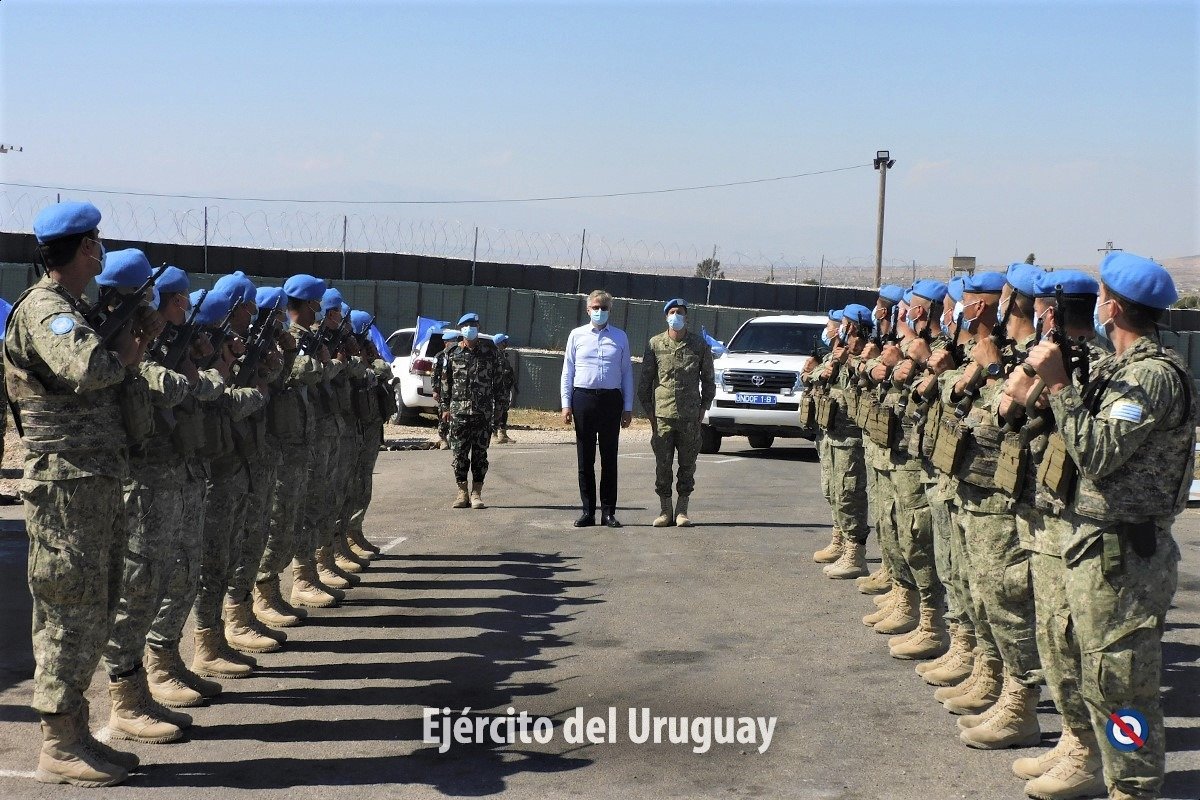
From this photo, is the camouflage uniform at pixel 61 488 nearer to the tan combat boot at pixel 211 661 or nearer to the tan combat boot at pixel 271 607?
the tan combat boot at pixel 211 661

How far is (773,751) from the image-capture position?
5.45 metres

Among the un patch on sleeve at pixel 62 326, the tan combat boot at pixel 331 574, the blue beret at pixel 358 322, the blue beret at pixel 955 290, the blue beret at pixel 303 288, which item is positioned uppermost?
the blue beret at pixel 955 290

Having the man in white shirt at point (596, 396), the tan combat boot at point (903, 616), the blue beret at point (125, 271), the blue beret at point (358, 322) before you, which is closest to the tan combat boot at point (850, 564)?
the tan combat boot at point (903, 616)

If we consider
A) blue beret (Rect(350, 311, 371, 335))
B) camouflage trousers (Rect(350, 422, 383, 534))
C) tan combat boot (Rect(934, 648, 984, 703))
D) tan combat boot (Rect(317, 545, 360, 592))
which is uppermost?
blue beret (Rect(350, 311, 371, 335))

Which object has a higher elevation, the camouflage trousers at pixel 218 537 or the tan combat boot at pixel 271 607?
the camouflage trousers at pixel 218 537

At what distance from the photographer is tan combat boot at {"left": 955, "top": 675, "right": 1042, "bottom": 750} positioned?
5.48 metres

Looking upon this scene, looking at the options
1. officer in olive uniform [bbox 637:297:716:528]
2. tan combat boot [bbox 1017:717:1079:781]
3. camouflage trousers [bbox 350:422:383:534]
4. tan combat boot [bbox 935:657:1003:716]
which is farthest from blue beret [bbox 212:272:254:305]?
officer in olive uniform [bbox 637:297:716:528]

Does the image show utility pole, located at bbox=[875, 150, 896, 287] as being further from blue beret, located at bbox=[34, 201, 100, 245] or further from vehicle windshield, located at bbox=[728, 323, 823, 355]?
blue beret, located at bbox=[34, 201, 100, 245]

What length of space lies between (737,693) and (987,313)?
2.22 metres

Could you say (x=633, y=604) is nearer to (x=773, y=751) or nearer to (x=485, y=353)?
(x=773, y=751)

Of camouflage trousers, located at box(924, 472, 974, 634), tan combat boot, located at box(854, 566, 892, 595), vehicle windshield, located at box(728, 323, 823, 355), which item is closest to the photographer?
camouflage trousers, located at box(924, 472, 974, 634)

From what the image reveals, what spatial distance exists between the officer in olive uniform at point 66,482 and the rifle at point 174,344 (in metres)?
0.73

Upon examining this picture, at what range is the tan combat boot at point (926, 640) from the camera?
706cm

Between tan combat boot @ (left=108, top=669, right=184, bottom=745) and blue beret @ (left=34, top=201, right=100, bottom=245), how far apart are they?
1901 mm
